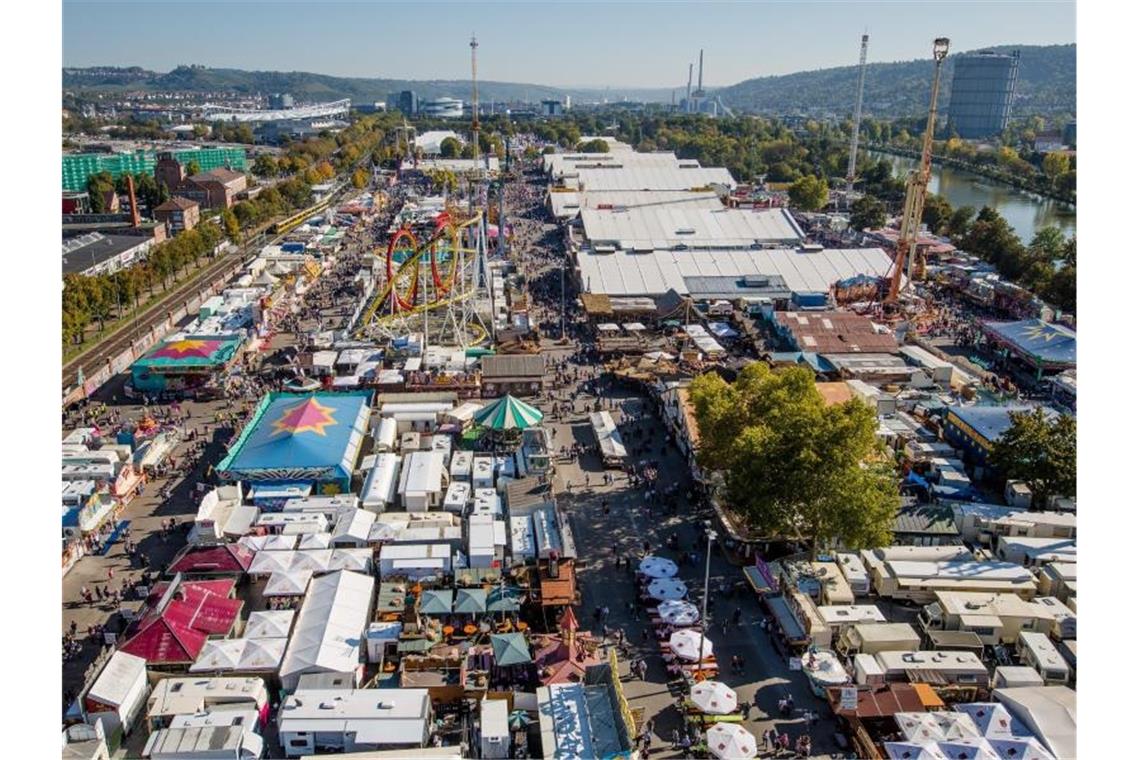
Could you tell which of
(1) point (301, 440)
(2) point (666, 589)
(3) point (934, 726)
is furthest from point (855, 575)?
(1) point (301, 440)

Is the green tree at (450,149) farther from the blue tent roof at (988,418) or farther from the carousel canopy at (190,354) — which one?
the blue tent roof at (988,418)

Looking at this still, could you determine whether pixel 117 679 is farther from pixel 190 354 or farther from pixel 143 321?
pixel 143 321

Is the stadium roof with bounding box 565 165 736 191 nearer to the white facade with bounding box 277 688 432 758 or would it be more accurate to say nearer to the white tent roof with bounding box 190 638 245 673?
the white tent roof with bounding box 190 638 245 673

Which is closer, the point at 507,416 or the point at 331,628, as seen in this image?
the point at 331,628

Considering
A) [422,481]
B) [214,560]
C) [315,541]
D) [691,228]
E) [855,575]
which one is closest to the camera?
[855,575]

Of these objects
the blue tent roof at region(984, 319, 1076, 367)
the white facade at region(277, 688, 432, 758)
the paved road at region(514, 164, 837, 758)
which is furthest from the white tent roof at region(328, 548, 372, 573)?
the blue tent roof at region(984, 319, 1076, 367)

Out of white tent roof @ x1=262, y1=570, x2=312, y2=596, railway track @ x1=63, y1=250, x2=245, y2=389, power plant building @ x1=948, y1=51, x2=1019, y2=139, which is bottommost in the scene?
white tent roof @ x1=262, y1=570, x2=312, y2=596

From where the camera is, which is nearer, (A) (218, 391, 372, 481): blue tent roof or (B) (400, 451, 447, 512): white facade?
(B) (400, 451, 447, 512): white facade
